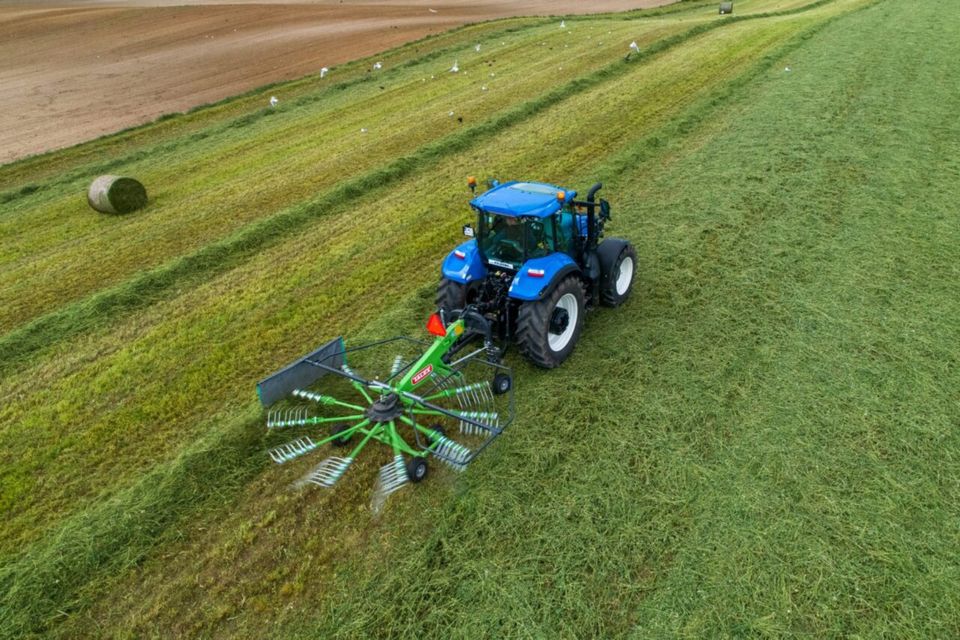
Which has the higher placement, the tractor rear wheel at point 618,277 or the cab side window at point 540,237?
the cab side window at point 540,237

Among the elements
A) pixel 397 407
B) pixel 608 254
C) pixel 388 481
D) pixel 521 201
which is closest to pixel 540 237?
pixel 521 201

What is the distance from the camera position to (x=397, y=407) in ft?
19.1

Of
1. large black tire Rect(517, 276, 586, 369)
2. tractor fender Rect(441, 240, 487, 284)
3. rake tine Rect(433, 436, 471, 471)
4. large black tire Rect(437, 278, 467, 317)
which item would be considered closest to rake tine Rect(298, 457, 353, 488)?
rake tine Rect(433, 436, 471, 471)

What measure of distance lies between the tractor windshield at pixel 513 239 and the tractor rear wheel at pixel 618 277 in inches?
37.4

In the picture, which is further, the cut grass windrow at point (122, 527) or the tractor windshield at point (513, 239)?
the tractor windshield at point (513, 239)

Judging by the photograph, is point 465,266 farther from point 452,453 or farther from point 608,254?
point 452,453

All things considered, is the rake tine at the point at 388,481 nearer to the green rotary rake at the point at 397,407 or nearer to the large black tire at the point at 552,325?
the green rotary rake at the point at 397,407

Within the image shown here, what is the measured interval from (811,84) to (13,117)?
76.3 ft

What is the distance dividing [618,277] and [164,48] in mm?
27924

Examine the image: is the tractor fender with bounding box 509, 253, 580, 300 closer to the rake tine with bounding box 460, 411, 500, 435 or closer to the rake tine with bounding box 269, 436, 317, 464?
the rake tine with bounding box 460, 411, 500, 435

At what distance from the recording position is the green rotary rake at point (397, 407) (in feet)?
18.3

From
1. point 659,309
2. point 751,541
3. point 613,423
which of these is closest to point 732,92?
point 659,309

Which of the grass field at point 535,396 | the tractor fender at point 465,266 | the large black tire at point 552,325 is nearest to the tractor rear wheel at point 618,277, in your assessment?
the grass field at point 535,396

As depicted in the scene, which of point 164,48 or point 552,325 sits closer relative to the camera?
point 552,325
